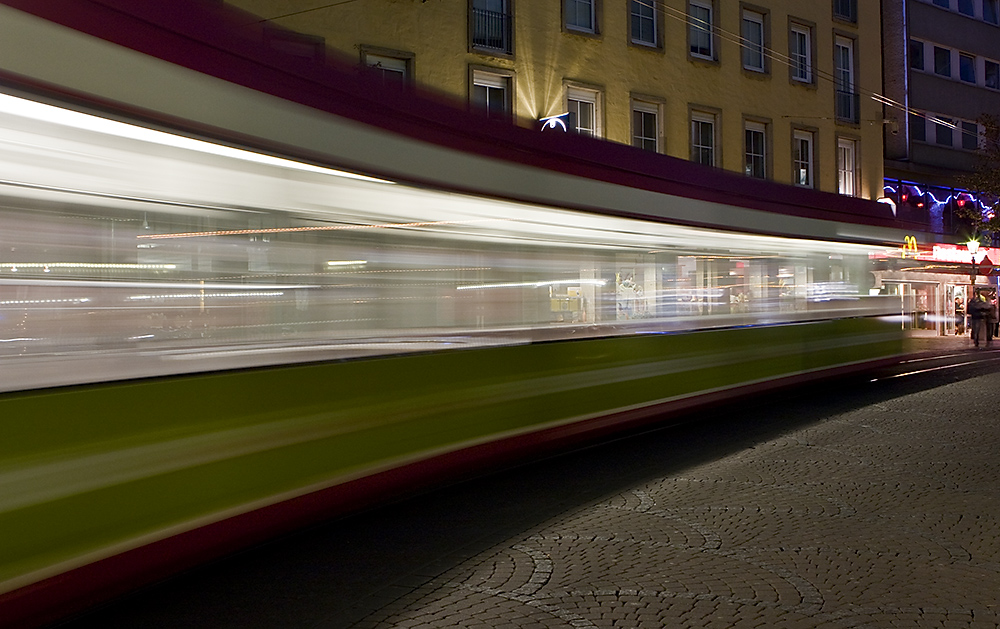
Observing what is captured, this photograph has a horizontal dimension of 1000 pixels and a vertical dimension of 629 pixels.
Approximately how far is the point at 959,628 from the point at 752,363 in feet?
22.7

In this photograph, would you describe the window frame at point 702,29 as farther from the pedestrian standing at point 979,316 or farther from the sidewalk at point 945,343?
the pedestrian standing at point 979,316

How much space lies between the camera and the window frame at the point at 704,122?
88.1 ft

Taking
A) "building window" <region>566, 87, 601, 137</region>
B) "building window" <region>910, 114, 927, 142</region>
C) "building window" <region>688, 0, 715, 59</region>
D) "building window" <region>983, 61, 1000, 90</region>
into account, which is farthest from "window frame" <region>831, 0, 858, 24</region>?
"building window" <region>566, 87, 601, 137</region>

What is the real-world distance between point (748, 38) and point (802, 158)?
407 cm

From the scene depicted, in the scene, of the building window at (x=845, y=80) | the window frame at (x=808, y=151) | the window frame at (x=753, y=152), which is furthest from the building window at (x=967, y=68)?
the window frame at (x=753, y=152)

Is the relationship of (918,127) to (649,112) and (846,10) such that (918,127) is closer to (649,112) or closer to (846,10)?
(846,10)

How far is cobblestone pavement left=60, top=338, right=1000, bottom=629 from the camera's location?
4.86m

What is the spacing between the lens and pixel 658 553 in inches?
233

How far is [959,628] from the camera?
4547 millimetres

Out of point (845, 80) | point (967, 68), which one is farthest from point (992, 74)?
point (845, 80)

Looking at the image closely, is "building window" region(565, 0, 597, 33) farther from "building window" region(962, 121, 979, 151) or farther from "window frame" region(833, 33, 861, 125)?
"building window" region(962, 121, 979, 151)

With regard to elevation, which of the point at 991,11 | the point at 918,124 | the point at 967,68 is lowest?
the point at 918,124

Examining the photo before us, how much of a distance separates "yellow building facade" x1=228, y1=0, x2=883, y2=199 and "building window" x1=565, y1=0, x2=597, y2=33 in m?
0.03

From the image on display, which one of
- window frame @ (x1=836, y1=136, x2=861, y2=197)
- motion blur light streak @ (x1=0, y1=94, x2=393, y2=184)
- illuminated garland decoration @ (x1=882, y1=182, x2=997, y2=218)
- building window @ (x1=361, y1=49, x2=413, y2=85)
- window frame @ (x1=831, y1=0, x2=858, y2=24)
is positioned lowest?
motion blur light streak @ (x1=0, y1=94, x2=393, y2=184)
